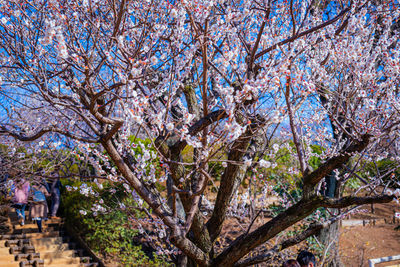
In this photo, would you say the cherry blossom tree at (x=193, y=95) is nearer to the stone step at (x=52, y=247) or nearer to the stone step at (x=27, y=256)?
the stone step at (x=27, y=256)

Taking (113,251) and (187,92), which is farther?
(113,251)

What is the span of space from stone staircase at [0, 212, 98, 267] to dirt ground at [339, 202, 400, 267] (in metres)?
5.75

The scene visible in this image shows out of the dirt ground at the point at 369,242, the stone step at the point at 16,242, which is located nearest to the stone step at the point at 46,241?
the stone step at the point at 16,242

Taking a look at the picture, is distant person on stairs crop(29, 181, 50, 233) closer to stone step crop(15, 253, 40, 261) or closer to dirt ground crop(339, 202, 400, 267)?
stone step crop(15, 253, 40, 261)

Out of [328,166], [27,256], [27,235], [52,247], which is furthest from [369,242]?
[27,235]

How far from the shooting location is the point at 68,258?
7039 mm

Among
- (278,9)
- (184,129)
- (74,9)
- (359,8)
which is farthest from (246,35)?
(184,129)

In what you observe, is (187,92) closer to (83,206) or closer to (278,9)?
(278,9)

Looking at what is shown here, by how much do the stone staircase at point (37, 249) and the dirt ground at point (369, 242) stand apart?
5.75 m

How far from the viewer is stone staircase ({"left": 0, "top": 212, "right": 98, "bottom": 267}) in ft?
21.6

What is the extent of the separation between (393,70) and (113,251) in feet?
20.2

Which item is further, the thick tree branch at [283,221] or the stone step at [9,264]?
the stone step at [9,264]

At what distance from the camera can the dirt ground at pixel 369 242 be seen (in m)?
8.16

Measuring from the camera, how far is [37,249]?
700 cm
